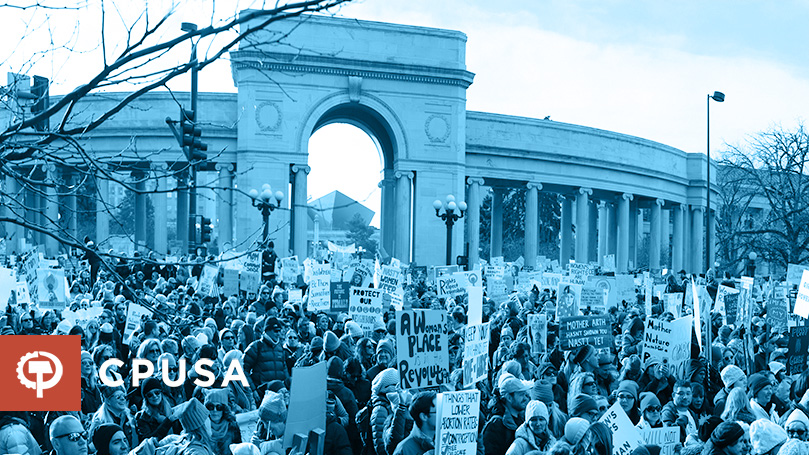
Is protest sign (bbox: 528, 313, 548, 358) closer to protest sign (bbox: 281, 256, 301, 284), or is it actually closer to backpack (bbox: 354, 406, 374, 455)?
backpack (bbox: 354, 406, 374, 455)

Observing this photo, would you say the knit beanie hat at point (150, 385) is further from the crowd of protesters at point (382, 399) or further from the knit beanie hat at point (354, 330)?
the knit beanie hat at point (354, 330)

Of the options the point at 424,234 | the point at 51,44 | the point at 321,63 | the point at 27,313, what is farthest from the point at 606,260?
the point at 51,44

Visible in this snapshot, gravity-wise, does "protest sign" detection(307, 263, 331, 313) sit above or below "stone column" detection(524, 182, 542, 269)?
below

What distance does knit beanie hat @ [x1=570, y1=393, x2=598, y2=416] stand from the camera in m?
7.44

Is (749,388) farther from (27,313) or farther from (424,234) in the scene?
(424,234)

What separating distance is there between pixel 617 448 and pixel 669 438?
540mm

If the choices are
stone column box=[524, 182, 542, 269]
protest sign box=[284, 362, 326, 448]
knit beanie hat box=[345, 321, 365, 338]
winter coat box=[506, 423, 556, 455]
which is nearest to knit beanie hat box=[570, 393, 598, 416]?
A: winter coat box=[506, 423, 556, 455]

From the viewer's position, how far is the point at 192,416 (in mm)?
6398

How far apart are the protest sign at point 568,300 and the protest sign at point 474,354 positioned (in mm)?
8446

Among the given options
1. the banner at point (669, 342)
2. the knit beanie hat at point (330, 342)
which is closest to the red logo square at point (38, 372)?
the knit beanie hat at point (330, 342)

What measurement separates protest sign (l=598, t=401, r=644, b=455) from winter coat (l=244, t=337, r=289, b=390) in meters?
4.78

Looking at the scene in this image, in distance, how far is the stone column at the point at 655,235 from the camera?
57.5 metres

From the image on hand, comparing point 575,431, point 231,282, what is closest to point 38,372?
point 575,431

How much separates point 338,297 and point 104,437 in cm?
1116
